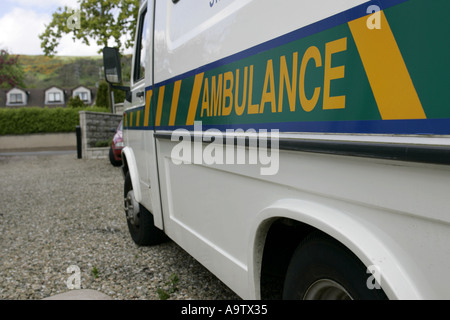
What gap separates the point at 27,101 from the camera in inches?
2085

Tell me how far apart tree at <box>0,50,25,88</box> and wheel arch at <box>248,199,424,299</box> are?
58553 mm

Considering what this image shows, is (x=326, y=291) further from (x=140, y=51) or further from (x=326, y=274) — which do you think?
(x=140, y=51)

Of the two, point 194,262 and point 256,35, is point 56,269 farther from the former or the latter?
point 256,35

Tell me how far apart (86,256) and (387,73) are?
359 centimetres

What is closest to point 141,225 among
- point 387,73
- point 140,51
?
point 140,51

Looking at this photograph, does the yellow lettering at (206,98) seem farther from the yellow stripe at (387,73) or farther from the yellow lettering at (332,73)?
the yellow stripe at (387,73)

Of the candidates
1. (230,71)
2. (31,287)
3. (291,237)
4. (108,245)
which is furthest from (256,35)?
(108,245)

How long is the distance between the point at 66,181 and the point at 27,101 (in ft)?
164

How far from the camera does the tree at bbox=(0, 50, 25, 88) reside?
52.4 m

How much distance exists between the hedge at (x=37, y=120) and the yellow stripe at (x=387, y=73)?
24775 millimetres

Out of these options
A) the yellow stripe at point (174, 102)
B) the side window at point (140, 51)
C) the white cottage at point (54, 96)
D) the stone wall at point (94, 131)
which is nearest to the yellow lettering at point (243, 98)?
the yellow stripe at point (174, 102)

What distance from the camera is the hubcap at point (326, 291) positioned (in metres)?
1.40

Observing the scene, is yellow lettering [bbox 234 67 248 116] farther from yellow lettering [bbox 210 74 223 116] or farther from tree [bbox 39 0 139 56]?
tree [bbox 39 0 139 56]

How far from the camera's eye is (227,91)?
6.30 feet
